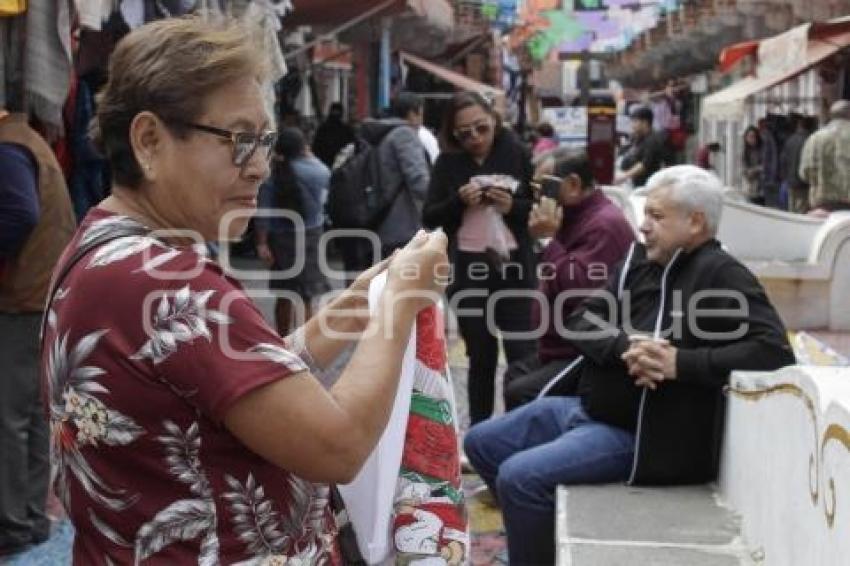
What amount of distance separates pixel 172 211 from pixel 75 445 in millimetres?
379

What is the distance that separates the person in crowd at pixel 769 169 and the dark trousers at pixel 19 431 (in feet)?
49.7

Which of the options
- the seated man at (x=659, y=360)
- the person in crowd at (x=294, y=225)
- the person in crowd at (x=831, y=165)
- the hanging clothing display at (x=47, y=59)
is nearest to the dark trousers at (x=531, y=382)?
the seated man at (x=659, y=360)

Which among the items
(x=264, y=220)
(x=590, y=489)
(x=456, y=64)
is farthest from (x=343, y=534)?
(x=456, y=64)

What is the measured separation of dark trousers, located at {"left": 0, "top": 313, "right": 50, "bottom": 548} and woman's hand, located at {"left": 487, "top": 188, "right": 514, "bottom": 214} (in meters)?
2.40

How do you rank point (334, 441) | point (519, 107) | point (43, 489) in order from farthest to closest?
point (519, 107) < point (43, 489) < point (334, 441)

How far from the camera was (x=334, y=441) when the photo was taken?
1.86m

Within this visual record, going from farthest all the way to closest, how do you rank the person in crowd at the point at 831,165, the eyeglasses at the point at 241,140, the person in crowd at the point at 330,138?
1. the person in crowd at the point at 330,138
2. the person in crowd at the point at 831,165
3. the eyeglasses at the point at 241,140

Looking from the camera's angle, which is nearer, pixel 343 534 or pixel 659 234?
pixel 343 534

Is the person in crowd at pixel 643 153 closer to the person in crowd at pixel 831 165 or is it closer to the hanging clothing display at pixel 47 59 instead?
the person in crowd at pixel 831 165

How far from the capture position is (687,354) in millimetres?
4211

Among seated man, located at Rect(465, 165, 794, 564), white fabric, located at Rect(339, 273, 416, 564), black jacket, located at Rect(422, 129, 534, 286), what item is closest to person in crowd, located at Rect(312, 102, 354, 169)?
black jacket, located at Rect(422, 129, 534, 286)

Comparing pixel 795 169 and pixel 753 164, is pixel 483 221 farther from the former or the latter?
pixel 753 164

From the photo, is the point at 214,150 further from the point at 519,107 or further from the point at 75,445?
the point at 519,107

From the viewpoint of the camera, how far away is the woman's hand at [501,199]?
6.40 meters
